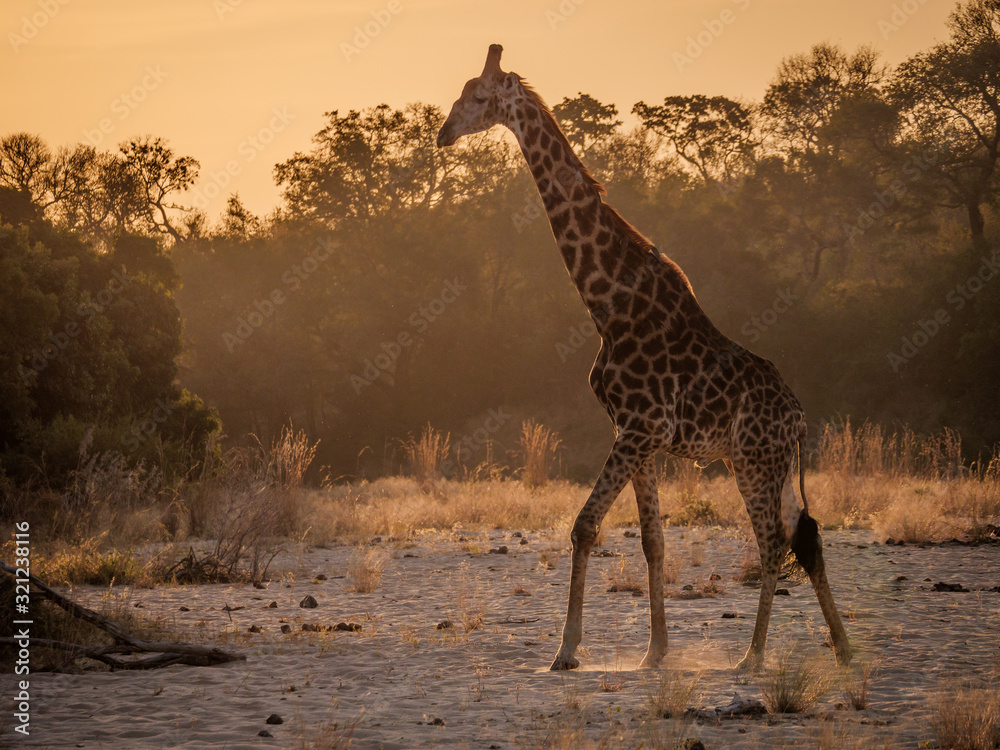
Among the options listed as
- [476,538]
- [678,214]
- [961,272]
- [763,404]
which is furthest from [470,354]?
[763,404]

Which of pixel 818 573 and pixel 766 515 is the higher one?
pixel 766 515

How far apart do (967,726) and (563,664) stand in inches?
82.4

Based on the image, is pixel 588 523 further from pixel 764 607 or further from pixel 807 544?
pixel 807 544

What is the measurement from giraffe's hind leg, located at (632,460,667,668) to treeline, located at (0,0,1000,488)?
20162 mm

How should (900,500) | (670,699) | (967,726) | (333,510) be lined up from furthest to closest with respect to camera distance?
(333,510), (900,500), (670,699), (967,726)

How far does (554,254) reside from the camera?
33.1 metres

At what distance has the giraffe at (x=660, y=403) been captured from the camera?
5.12 metres

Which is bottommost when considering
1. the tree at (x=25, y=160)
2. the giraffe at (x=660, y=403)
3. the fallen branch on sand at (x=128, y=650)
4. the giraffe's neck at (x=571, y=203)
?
the fallen branch on sand at (x=128, y=650)

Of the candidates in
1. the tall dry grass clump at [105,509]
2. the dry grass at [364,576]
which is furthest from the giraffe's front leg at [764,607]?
the tall dry grass clump at [105,509]

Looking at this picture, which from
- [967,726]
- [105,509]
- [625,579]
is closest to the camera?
[967,726]

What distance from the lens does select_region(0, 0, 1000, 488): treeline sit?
26406 mm

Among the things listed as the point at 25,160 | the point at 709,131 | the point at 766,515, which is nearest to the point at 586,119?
the point at 709,131

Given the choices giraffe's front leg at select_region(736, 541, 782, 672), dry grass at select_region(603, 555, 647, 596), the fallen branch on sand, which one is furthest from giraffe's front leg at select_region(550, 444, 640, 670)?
dry grass at select_region(603, 555, 647, 596)

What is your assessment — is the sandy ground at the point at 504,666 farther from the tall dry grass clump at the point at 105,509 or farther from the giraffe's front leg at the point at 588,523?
the tall dry grass clump at the point at 105,509
